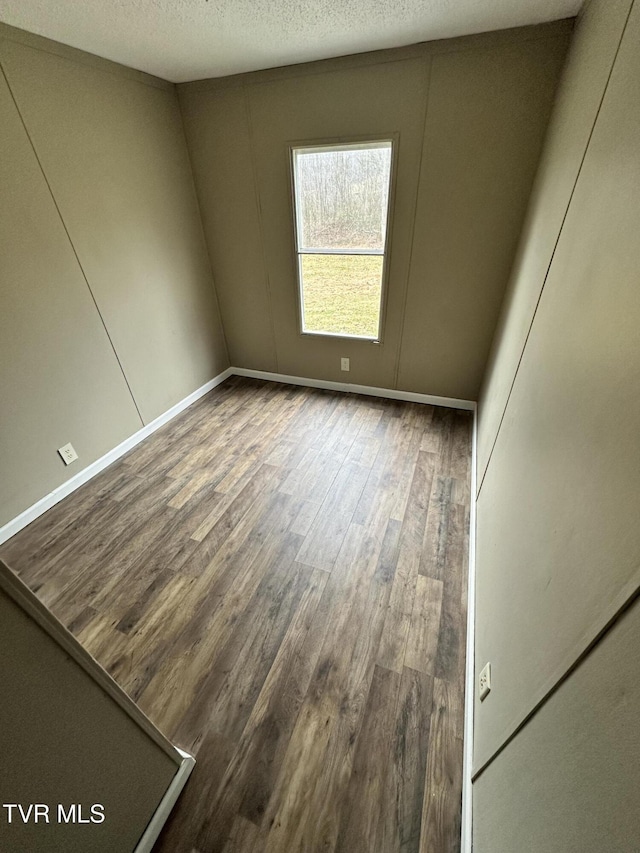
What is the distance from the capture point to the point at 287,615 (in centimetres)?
151

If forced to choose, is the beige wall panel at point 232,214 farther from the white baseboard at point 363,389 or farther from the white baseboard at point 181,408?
the white baseboard at point 181,408

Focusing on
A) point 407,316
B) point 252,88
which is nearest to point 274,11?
point 252,88

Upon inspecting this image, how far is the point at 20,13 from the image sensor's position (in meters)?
1.44

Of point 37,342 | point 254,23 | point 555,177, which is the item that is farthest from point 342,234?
point 37,342

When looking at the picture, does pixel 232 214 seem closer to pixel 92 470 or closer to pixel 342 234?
pixel 342 234

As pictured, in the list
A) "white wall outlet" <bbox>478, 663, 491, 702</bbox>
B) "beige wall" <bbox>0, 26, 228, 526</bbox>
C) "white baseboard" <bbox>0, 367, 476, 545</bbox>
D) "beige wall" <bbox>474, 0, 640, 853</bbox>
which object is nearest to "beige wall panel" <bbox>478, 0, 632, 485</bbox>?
"beige wall" <bbox>474, 0, 640, 853</bbox>

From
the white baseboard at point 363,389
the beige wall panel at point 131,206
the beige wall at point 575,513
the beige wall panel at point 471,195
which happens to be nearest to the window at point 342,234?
the beige wall panel at point 471,195

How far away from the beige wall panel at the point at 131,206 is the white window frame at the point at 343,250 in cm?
91

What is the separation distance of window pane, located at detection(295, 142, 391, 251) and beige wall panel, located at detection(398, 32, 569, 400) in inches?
11.9

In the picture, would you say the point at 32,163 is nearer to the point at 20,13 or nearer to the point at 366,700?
the point at 20,13

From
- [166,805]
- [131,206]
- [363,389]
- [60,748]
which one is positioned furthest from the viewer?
[363,389]

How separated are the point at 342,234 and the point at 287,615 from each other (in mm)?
2640

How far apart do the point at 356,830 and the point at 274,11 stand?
3.23 meters

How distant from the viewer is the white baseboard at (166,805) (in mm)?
926
